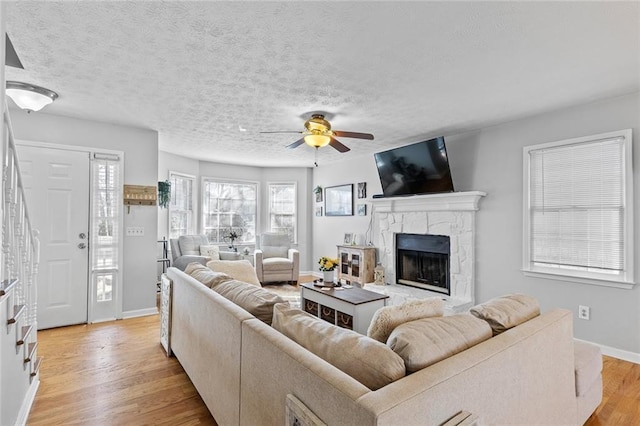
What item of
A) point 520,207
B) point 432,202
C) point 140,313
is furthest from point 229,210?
point 520,207

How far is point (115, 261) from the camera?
155 inches

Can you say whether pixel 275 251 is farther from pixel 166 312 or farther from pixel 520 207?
pixel 520 207

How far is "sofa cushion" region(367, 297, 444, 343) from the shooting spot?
1337mm

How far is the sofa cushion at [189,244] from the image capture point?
527 cm

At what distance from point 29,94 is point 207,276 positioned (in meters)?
2.30

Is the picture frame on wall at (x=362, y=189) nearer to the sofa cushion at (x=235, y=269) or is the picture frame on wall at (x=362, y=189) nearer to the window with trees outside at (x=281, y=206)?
the window with trees outside at (x=281, y=206)

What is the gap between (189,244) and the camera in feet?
17.5

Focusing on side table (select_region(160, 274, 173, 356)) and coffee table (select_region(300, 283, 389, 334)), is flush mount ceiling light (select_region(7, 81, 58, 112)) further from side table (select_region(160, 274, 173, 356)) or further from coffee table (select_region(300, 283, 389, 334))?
coffee table (select_region(300, 283, 389, 334))

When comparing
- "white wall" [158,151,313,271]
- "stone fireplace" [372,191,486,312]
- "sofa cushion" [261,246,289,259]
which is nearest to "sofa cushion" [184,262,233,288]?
"stone fireplace" [372,191,486,312]

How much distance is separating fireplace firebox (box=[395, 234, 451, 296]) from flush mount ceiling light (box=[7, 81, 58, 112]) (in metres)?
4.50

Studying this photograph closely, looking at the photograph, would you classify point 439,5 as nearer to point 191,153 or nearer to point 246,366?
point 246,366

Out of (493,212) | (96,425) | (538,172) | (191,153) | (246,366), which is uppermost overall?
(191,153)

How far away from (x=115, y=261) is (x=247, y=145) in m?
2.38

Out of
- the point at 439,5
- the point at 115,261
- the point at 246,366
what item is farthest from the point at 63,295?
the point at 439,5
